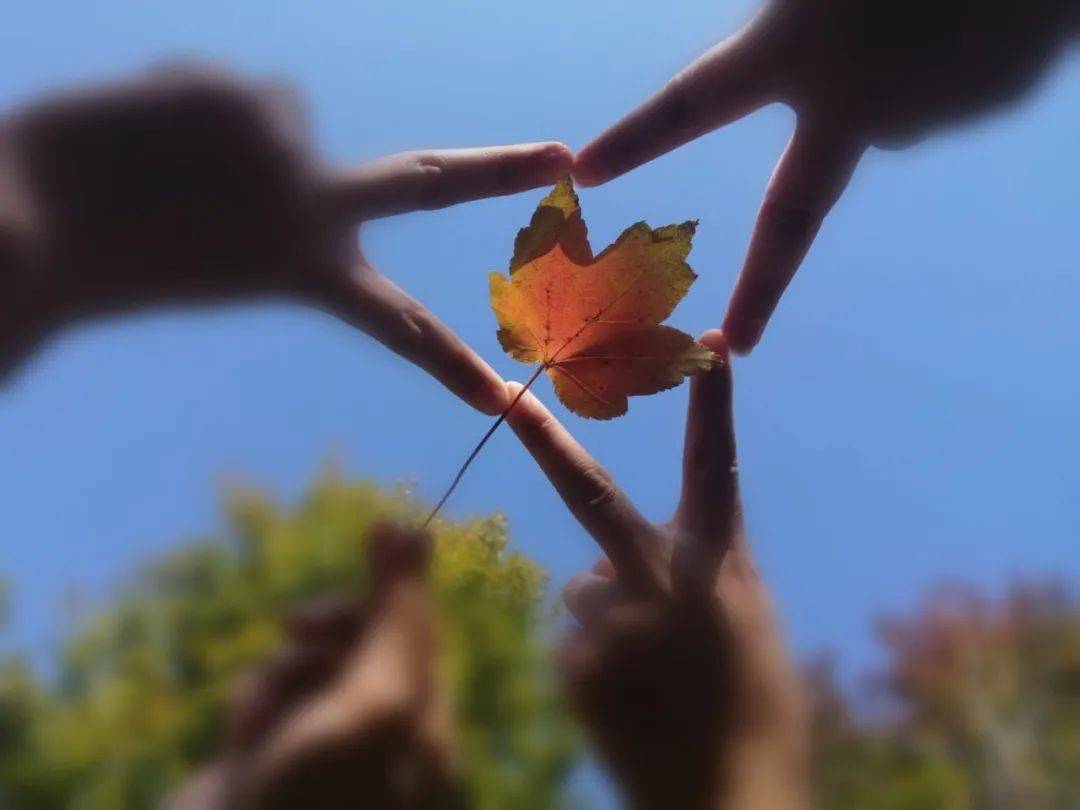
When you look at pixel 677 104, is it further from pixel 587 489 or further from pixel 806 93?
pixel 587 489

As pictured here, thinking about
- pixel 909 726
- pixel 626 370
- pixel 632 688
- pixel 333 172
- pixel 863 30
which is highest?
pixel 333 172

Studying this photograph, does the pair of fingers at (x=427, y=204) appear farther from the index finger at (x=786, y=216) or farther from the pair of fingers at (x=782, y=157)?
the index finger at (x=786, y=216)

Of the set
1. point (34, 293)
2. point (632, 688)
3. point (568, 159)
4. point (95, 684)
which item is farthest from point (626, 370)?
point (95, 684)

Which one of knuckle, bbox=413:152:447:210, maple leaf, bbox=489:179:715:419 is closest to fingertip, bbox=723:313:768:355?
maple leaf, bbox=489:179:715:419

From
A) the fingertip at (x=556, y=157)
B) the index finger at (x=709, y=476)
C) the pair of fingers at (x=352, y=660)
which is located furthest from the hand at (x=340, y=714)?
the fingertip at (x=556, y=157)

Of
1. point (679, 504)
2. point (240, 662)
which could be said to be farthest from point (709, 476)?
point (240, 662)

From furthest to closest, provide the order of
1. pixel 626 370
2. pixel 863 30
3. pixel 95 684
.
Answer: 1. pixel 95 684
2. pixel 863 30
3. pixel 626 370

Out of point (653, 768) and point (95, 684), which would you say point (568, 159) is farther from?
point (95, 684)
